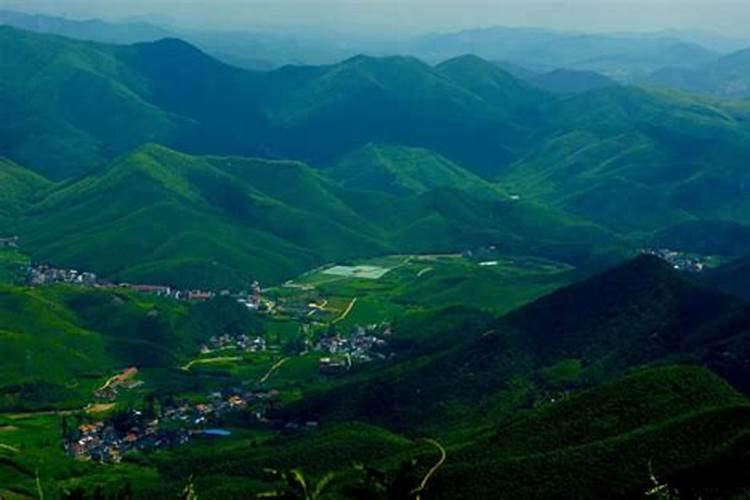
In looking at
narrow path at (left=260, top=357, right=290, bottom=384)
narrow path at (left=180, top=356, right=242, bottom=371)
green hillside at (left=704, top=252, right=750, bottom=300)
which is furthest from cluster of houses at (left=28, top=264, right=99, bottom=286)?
green hillside at (left=704, top=252, right=750, bottom=300)

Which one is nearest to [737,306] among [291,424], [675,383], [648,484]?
[675,383]

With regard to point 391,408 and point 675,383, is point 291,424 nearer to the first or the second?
point 391,408

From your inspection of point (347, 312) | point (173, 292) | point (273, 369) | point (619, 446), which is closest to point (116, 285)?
point (173, 292)

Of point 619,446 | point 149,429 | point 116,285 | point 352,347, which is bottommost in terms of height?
point 116,285

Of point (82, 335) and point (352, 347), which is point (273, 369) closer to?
point (352, 347)

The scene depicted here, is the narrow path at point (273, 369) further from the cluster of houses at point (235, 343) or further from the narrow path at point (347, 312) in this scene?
the narrow path at point (347, 312)

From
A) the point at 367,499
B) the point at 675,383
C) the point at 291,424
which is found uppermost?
the point at 367,499
